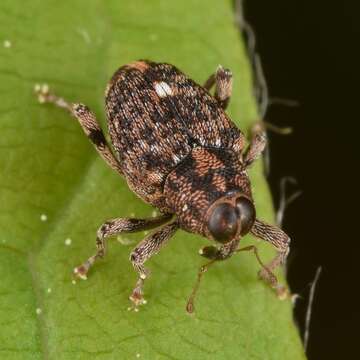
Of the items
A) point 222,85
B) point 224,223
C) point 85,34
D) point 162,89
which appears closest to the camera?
point 224,223

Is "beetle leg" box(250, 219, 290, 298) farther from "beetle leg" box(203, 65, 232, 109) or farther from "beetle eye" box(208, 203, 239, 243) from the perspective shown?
"beetle leg" box(203, 65, 232, 109)

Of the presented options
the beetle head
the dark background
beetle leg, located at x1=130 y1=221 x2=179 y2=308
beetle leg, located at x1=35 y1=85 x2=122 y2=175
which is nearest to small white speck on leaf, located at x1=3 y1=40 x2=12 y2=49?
A: beetle leg, located at x1=35 y1=85 x2=122 y2=175

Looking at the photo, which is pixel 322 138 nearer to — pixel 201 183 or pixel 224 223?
Answer: pixel 201 183

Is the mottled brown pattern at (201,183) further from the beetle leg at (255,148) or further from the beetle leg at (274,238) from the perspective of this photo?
the beetle leg at (274,238)

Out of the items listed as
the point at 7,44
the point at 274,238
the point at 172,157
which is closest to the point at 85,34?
the point at 7,44

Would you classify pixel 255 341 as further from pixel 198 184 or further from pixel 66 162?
pixel 66 162

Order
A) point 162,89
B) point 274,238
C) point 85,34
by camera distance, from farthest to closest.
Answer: point 85,34 < point 162,89 < point 274,238

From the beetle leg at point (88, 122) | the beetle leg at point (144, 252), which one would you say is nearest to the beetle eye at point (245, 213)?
the beetle leg at point (144, 252)
